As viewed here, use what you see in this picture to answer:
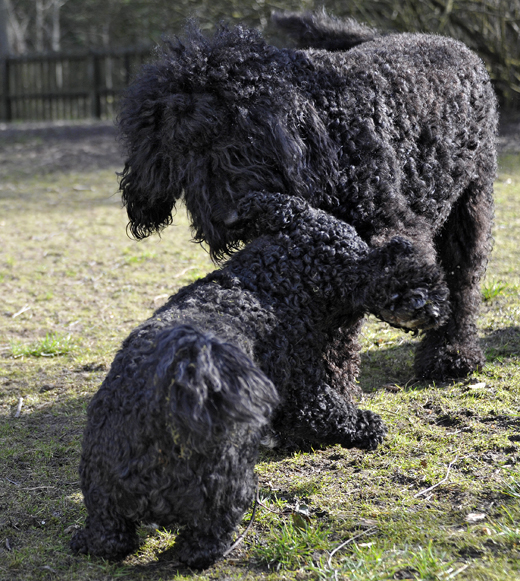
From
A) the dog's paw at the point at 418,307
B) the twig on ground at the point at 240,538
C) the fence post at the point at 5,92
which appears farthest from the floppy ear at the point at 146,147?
the fence post at the point at 5,92

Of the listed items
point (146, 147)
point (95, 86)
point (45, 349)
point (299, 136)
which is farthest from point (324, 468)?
point (95, 86)

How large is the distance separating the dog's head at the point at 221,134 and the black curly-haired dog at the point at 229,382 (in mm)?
159

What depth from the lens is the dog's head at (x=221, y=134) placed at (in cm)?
297

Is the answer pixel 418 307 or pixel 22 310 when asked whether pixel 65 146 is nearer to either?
pixel 22 310

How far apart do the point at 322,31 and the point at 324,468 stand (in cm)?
260

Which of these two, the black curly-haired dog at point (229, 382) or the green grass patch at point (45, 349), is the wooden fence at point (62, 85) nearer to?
the green grass patch at point (45, 349)

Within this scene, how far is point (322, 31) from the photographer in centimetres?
409

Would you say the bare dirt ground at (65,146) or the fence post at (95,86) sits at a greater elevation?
the fence post at (95,86)

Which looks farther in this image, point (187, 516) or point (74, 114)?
point (74, 114)

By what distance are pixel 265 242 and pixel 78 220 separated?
18.3 feet

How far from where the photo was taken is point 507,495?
2596 mm

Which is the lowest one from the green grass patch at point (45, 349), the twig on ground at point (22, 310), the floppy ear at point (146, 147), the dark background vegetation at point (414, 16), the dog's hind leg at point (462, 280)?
the twig on ground at point (22, 310)

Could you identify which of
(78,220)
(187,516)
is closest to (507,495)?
(187,516)

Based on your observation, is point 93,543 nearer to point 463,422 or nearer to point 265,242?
point 265,242
